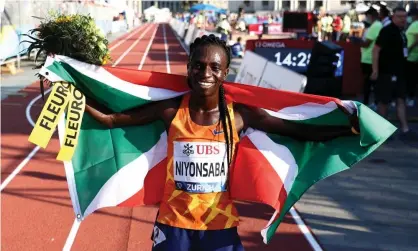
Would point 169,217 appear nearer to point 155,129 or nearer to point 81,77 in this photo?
point 155,129

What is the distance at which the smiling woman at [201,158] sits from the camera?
10.2 feet

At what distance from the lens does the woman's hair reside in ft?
10.3

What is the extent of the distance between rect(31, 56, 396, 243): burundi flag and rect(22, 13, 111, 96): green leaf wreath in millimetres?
99

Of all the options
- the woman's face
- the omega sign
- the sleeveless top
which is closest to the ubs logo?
the sleeveless top

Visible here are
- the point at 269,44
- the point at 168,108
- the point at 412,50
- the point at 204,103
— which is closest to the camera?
the point at 204,103

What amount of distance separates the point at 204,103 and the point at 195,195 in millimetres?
493

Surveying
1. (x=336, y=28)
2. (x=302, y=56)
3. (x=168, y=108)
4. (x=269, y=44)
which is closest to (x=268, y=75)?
(x=302, y=56)

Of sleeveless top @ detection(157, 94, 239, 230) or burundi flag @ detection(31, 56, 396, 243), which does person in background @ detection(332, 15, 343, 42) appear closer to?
burundi flag @ detection(31, 56, 396, 243)

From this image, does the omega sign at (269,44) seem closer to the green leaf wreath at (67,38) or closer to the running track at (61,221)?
the running track at (61,221)

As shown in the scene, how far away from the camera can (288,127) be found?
11.4ft

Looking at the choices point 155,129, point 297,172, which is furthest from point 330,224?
point 155,129

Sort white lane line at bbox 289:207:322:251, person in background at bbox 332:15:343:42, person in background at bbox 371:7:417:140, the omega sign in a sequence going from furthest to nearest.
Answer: person in background at bbox 332:15:343:42 → the omega sign → person in background at bbox 371:7:417:140 → white lane line at bbox 289:207:322:251

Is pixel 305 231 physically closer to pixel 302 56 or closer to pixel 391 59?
pixel 391 59

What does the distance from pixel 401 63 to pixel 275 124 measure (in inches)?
244
